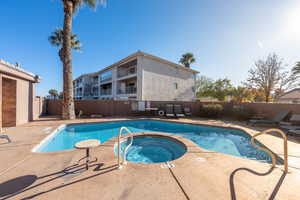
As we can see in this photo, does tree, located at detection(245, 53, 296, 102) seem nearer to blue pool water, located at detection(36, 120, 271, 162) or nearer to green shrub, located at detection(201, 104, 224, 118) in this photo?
green shrub, located at detection(201, 104, 224, 118)

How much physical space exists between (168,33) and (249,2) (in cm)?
617

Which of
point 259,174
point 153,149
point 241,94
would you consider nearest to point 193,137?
point 153,149

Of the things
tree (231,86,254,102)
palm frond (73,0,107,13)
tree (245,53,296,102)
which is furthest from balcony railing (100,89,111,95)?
tree (231,86,254,102)

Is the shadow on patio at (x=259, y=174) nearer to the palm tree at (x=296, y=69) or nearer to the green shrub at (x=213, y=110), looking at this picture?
the green shrub at (x=213, y=110)

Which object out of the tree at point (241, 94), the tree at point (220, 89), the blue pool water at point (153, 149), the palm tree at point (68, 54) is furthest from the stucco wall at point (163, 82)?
the tree at point (241, 94)

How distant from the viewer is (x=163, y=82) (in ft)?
53.0

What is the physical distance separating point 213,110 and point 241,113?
6.90 ft

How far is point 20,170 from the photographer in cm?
264

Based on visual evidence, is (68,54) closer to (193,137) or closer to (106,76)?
(193,137)

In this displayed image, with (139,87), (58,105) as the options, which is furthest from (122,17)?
(58,105)

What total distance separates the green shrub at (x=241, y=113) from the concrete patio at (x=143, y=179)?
7180 millimetres

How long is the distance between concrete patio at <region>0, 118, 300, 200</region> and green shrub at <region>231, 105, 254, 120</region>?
718 cm

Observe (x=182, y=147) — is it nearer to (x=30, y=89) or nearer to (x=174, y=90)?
(x=30, y=89)

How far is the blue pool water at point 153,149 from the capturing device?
4.28m
